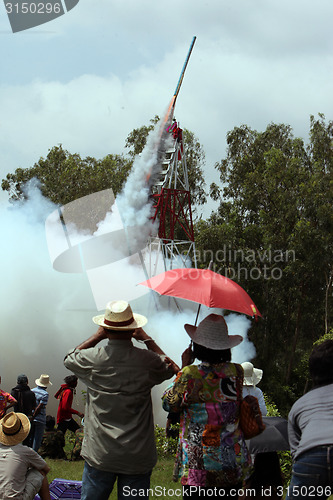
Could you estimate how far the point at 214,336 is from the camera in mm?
3959

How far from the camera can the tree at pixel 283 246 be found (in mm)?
27672

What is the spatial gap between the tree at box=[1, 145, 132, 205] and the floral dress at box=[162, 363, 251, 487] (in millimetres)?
29231

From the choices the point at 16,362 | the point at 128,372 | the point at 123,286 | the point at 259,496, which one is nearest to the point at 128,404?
the point at 128,372

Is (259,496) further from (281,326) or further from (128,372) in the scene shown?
(281,326)

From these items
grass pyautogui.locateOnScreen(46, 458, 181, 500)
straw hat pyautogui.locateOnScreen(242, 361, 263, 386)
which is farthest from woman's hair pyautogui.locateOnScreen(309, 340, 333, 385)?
grass pyautogui.locateOnScreen(46, 458, 181, 500)

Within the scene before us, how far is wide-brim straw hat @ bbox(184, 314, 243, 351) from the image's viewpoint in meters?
3.92

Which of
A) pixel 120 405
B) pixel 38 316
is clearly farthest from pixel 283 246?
pixel 120 405

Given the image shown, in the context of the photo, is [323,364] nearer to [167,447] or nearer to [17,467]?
[17,467]

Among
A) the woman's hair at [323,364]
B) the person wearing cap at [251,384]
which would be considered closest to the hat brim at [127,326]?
the woman's hair at [323,364]

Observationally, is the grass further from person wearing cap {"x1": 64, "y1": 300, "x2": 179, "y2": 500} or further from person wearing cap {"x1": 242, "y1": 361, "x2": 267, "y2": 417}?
person wearing cap {"x1": 64, "y1": 300, "x2": 179, "y2": 500}

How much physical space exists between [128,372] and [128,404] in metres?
0.21

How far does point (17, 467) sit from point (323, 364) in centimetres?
256

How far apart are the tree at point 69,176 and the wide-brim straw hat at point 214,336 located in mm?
28959

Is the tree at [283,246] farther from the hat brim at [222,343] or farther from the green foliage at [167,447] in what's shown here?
the hat brim at [222,343]
